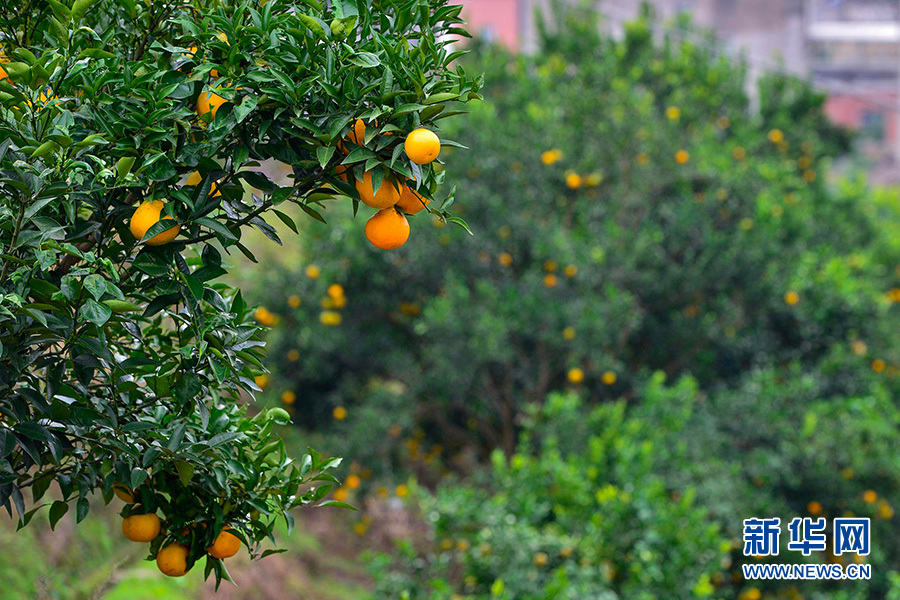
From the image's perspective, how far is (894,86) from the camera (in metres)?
33.9

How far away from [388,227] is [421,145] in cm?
24

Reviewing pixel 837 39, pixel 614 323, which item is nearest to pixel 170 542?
pixel 614 323

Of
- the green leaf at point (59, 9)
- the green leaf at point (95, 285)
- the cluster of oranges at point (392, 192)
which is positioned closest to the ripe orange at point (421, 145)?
the cluster of oranges at point (392, 192)

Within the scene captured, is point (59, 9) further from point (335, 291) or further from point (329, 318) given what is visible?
point (329, 318)

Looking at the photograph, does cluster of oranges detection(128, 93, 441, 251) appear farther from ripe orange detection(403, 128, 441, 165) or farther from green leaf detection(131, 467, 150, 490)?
green leaf detection(131, 467, 150, 490)

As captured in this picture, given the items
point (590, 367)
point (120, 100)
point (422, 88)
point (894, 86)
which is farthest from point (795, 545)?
point (894, 86)

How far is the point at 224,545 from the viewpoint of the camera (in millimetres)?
1822

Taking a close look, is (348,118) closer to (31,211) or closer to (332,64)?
(332,64)

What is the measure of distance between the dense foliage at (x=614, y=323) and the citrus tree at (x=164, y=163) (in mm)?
2867

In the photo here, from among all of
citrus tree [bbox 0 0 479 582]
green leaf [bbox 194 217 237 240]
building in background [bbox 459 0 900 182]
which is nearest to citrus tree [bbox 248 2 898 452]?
citrus tree [bbox 0 0 479 582]

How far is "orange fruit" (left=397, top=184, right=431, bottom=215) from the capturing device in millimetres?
1651

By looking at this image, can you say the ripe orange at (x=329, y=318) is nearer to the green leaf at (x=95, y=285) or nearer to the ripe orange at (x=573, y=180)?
the ripe orange at (x=573, y=180)

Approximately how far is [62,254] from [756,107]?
7171 millimetres

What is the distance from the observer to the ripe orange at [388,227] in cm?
168
